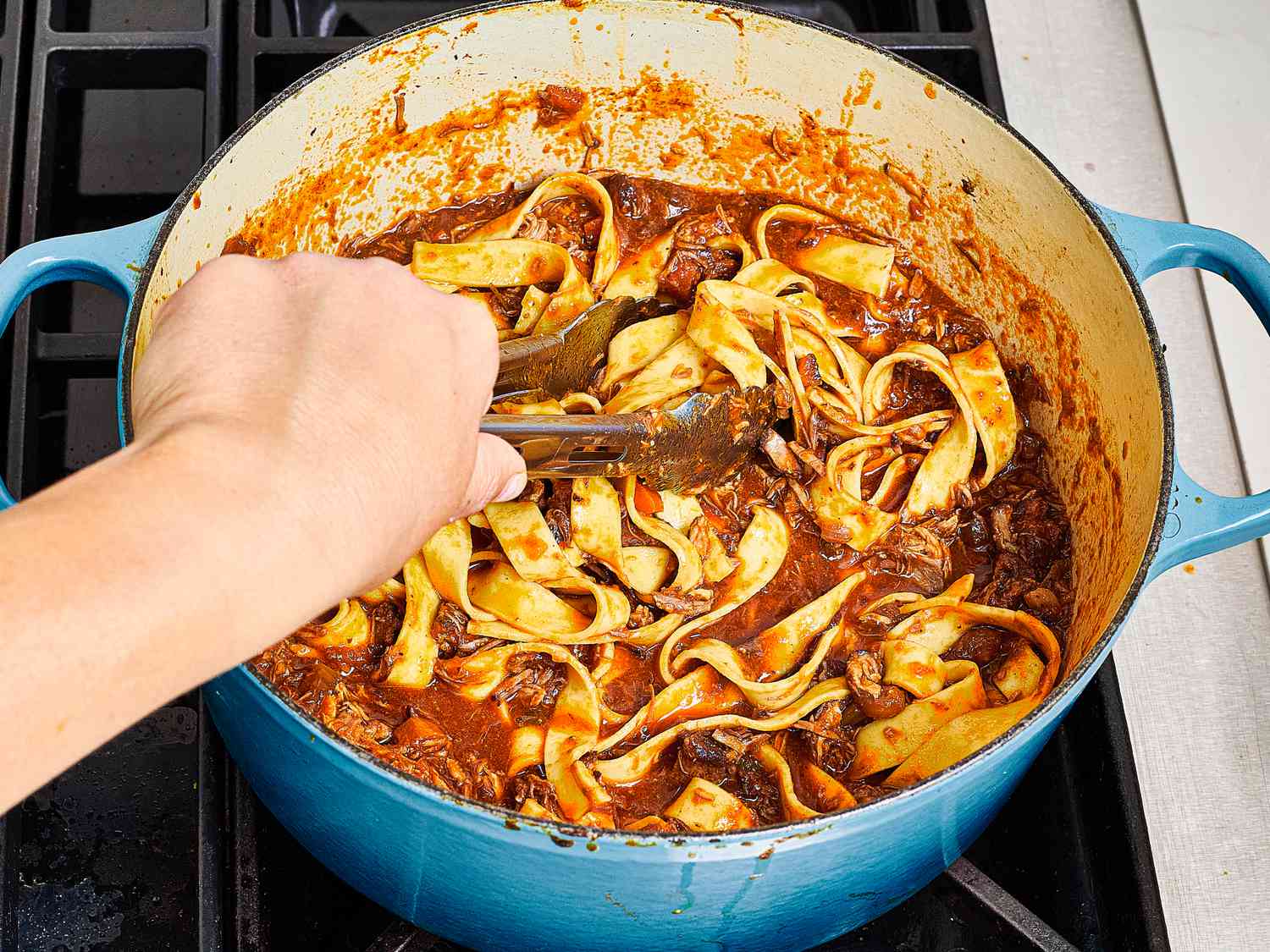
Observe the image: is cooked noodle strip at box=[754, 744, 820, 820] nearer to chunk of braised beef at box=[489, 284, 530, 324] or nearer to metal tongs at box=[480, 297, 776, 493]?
metal tongs at box=[480, 297, 776, 493]

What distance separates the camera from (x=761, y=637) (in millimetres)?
2195

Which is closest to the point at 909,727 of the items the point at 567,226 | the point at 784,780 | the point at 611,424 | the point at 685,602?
the point at 784,780

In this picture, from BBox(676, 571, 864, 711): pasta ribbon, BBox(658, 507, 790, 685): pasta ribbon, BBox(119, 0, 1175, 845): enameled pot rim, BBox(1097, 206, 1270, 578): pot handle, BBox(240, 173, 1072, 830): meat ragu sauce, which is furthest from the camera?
BBox(658, 507, 790, 685): pasta ribbon

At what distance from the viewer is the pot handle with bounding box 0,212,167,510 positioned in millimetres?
1823

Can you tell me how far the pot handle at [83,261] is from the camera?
5.98 feet

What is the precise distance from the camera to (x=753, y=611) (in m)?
2.25

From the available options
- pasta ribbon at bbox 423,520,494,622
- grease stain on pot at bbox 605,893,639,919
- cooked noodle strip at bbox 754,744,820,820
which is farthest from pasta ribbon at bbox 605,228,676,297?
grease stain on pot at bbox 605,893,639,919

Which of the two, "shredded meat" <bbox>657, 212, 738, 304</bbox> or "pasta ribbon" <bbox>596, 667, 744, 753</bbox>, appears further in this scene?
"shredded meat" <bbox>657, 212, 738, 304</bbox>

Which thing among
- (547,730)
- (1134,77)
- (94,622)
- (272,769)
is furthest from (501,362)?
(1134,77)

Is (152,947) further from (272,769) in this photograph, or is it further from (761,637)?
(761,637)

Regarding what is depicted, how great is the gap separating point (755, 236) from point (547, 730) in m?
1.16

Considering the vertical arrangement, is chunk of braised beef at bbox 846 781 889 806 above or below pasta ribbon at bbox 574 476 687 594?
below

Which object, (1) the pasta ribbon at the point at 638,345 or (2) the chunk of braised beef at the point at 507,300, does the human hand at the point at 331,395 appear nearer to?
(1) the pasta ribbon at the point at 638,345

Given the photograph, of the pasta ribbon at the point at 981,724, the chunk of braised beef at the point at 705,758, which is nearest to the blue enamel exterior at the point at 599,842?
the pasta ribbon at the point at 981,724
